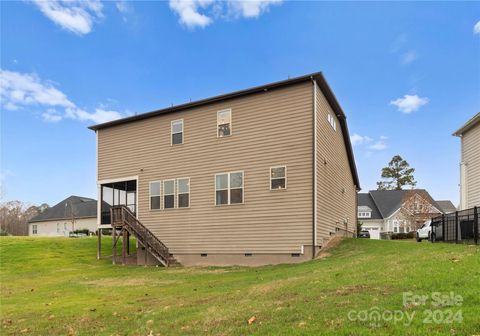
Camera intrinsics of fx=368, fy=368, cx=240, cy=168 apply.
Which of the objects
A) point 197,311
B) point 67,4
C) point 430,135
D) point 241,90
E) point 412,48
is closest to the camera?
point 197,311

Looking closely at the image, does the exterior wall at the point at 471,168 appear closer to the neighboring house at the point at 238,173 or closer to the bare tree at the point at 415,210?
the neighboring house at the point at 238,173

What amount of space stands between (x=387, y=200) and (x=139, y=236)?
4337 centimetres

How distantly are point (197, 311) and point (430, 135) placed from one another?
27.7 meters

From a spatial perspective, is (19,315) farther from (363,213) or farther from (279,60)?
(363,213)

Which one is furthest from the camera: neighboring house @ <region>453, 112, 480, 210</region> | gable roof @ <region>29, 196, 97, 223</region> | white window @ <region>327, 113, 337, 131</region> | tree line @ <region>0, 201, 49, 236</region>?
tree line @ <region>0, 201, 49, 236</region>

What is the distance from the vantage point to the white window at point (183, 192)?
18.2 meters

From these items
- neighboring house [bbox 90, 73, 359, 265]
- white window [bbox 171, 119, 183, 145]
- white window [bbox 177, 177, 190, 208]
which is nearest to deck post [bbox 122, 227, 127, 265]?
neighboring house [bbox 90, 73, 359, 265]

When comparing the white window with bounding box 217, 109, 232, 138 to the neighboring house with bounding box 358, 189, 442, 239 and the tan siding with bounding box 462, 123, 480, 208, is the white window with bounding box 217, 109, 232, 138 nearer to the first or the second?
the tan siding with bounding box 462, 123, 480, 208

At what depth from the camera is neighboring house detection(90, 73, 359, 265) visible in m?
15.5

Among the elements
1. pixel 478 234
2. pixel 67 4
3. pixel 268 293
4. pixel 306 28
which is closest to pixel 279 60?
pixel 306 28

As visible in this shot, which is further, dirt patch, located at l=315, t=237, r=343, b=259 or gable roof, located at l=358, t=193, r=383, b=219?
gable roof, located at l=358, t=193, r=383, b=219

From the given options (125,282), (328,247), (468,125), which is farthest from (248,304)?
(468,125)

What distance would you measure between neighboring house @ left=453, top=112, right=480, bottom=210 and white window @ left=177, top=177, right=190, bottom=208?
49.5ft

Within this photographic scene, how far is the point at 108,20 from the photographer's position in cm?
1920
